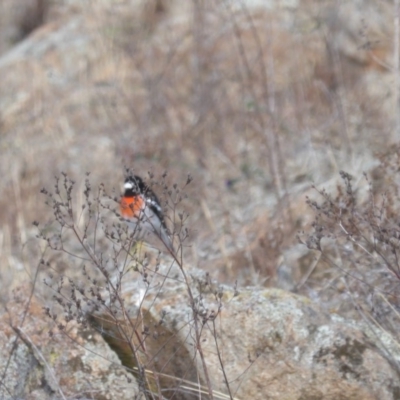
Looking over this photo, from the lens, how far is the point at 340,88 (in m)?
9.85

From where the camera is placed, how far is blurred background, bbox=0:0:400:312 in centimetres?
842

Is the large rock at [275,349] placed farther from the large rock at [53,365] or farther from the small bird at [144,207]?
the small bird at [144,207]

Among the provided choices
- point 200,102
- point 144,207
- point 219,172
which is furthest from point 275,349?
point 200,102

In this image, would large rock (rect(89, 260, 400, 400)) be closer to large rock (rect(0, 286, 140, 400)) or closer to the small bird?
large rock (rect(0, 286, 140, 400))

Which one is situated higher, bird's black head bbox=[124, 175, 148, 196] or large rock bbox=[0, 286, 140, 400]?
bird's black head bbox=[124, 175, 148, 196]

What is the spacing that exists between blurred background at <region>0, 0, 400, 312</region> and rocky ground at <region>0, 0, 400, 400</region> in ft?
0.09

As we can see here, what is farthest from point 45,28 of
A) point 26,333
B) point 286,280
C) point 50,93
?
point 26,333

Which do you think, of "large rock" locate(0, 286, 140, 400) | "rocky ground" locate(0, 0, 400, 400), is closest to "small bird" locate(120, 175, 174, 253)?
"rocky ground" locate(0, 0, 400, 400)

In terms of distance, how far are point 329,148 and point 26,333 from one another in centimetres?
431

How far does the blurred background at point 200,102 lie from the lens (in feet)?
27.6

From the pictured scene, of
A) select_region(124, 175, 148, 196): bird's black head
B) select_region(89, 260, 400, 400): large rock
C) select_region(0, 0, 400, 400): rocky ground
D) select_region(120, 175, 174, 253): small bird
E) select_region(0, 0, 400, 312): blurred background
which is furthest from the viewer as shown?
select_region(0, 0, 400, 312): blurred background

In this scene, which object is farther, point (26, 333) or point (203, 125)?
point (203, 125)

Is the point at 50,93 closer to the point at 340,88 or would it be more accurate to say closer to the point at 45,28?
the point at 45,28

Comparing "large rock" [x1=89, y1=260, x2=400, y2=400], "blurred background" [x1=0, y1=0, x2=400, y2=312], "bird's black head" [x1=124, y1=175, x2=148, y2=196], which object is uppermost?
"blurred background" [x1=0, y1=0, x2=400, y2=312]
